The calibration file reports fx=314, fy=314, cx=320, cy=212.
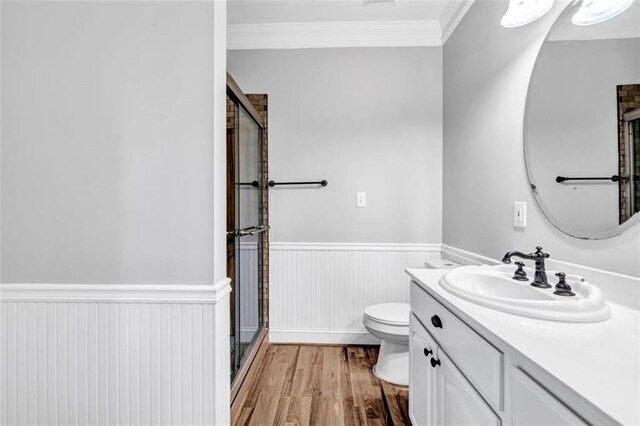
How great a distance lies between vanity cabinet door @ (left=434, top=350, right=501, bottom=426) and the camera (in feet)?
2.73

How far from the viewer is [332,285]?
251 cm

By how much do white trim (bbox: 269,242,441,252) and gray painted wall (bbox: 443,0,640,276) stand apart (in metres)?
0.18

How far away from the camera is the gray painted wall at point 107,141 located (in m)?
1.13

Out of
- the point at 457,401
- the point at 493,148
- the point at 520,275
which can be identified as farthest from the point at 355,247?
the point at 457,401

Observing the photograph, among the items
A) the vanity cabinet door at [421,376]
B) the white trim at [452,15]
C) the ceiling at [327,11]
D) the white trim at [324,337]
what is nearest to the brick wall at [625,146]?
the vanity cabinet door at [421,376]

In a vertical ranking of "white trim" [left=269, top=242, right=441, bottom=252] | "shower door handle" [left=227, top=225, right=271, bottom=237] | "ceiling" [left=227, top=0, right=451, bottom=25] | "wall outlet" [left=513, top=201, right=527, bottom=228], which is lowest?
"white trim" [left=269, top=242, right=441, bottom=252]

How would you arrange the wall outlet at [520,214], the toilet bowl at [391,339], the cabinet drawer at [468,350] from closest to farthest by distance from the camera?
the cabinet drawer at [468,350], the wall outlet at [520,214], the toilet bowl at [391,339]

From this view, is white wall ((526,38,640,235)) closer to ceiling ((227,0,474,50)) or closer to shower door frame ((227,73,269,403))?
ceiling ((227,0,474,50))

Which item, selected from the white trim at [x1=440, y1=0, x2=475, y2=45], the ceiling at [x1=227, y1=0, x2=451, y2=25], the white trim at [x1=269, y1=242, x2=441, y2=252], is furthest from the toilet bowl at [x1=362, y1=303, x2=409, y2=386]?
the ceiling at [x1=227, y1=0, x2=451, y2=25]

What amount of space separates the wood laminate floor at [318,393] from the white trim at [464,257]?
0.87m

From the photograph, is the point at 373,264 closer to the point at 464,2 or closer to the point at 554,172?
the point at 554,172

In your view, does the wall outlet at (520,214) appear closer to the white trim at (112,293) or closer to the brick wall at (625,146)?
the brick wall at (625,146)

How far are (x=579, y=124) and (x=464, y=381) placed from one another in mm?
998

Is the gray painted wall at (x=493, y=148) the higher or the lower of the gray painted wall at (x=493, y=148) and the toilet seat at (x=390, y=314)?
the higher
